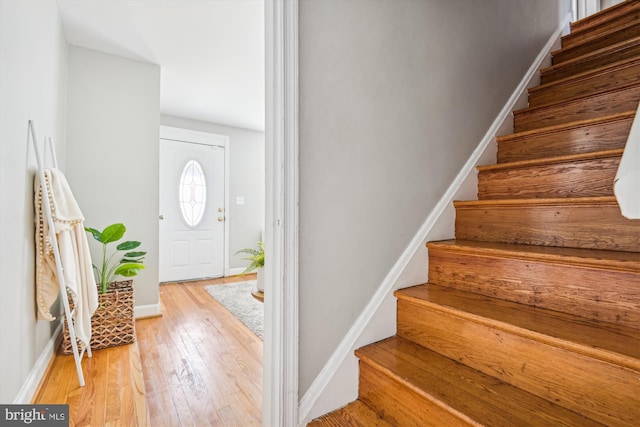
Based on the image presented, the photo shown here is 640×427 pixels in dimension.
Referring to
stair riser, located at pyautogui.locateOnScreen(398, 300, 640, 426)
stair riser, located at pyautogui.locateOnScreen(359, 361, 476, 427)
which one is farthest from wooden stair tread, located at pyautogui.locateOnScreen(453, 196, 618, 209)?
stair riser, located at pyautogui.locateOnScreen(359, 361, 476, 427)

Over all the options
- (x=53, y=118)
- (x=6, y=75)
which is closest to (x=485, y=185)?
(x=6, y=75)

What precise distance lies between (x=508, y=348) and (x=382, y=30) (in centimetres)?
131

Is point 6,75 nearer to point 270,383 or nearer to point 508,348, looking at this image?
point 270,383

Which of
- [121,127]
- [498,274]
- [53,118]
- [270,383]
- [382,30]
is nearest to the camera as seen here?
[270,383]

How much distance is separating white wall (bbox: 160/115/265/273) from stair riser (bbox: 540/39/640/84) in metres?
3.76

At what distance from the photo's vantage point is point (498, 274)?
1.17 meters

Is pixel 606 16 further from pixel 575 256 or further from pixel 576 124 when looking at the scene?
pixel 575 256

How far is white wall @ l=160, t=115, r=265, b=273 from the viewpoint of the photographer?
469 centimetres

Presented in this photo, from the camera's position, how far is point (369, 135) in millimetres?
1271

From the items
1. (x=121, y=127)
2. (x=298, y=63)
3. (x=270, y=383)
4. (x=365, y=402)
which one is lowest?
(x=365, y=402)

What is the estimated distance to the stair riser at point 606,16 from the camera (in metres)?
2.01

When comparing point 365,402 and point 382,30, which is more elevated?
point 382,30

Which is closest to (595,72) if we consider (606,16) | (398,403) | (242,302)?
(606,16)

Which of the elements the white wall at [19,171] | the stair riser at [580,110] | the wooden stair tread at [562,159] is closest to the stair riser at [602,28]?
the stair riser at [580,110]
